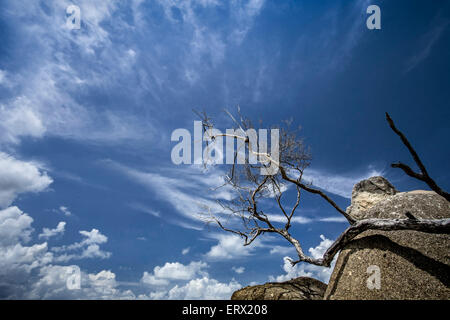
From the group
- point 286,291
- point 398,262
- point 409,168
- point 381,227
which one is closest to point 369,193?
point 381,227

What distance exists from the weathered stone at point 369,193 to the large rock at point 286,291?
298 inches

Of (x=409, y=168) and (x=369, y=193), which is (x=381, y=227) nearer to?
(x=409, y=168)

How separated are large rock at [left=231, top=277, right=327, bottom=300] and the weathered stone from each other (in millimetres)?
7574

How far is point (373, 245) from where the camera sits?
20.7 ft

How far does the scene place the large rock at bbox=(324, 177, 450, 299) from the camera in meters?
5.28

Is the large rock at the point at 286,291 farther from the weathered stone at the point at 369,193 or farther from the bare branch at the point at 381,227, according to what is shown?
the weathered stone at the point at 369,193

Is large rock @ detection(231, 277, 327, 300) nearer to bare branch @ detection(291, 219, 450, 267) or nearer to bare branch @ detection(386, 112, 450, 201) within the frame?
bare branch @ detection(291, 219, 450, 267)

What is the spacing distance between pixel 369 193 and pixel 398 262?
35.0ft

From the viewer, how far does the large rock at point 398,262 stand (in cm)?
528

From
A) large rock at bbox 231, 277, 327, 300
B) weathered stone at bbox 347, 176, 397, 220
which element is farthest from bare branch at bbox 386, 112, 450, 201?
weathered stone at bbox 347, 176, 397, 220

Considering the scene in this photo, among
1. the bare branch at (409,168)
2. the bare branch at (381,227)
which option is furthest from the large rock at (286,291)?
the bare branch at (409,168)
